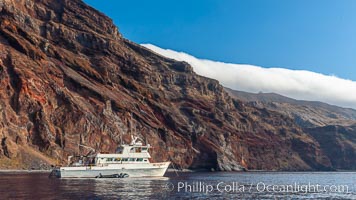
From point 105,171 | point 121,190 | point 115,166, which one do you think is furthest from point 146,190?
point 115,166

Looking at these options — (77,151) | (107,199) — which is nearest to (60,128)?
(77,151)

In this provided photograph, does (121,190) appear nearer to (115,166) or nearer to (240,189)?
(240,189)

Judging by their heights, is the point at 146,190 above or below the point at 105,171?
below

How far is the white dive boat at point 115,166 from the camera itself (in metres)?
104

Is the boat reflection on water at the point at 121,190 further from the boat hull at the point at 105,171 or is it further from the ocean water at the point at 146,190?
the boat hull at the point at 105,171

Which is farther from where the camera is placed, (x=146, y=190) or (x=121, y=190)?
(x=146, y=190)

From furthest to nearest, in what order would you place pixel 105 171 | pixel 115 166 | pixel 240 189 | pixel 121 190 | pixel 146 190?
pixel 115 166 → pixel 105 171 → pixel 240 189 → pixel 146 190 → pixel 121 190

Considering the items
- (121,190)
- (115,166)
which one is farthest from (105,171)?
(121,190)

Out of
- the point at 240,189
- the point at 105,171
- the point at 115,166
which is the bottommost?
the point at 240,189

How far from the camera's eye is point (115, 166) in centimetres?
10681

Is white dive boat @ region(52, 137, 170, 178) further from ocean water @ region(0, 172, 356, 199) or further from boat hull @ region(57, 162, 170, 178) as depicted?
ocean water @ region(0, 172, 356, 199)

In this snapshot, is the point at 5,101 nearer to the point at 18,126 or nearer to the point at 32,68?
the point at 18,126

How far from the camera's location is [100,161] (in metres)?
107

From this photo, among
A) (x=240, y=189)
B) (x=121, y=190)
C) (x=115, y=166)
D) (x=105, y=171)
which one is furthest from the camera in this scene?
(x=115, y=166)
